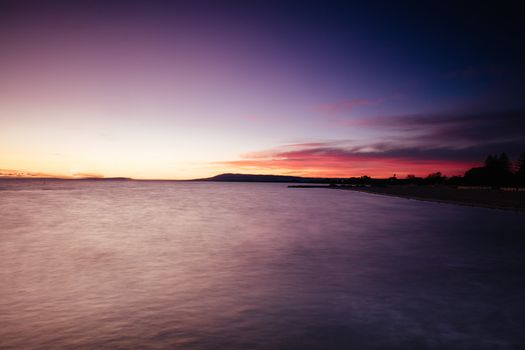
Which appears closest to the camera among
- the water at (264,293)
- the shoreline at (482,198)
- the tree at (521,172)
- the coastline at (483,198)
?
the water at (264,293)

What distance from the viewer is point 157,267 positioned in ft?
55.8

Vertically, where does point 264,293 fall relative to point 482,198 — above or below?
below

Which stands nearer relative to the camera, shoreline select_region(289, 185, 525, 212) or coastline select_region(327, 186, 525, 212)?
shoreline select_region(289, 185, 525, 212)

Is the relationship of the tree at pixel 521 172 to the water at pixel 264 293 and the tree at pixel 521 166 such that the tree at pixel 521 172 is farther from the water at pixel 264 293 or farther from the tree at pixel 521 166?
the water at pixel 264 293

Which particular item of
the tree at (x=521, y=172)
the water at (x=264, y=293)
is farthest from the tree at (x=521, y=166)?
the water at (x=264, y=293)

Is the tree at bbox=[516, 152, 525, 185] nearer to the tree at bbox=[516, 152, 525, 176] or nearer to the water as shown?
the tree at bbox=[516, 152, 525, 176]

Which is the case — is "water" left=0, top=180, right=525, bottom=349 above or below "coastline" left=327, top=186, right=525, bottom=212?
below

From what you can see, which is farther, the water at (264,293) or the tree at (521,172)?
the tree at (521,172)

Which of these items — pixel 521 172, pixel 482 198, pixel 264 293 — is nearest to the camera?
pixel 264 293

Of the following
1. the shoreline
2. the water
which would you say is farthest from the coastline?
the water

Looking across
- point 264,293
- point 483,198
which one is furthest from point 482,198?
point 264,293

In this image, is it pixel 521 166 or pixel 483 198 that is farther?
pixel 521 166

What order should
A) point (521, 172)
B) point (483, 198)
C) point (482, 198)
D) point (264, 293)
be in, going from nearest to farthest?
point (264, 293)
point (483, 198)
point (482, 198)
point (521, 172)

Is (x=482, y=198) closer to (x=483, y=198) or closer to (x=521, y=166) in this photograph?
(x=483, y=198)
